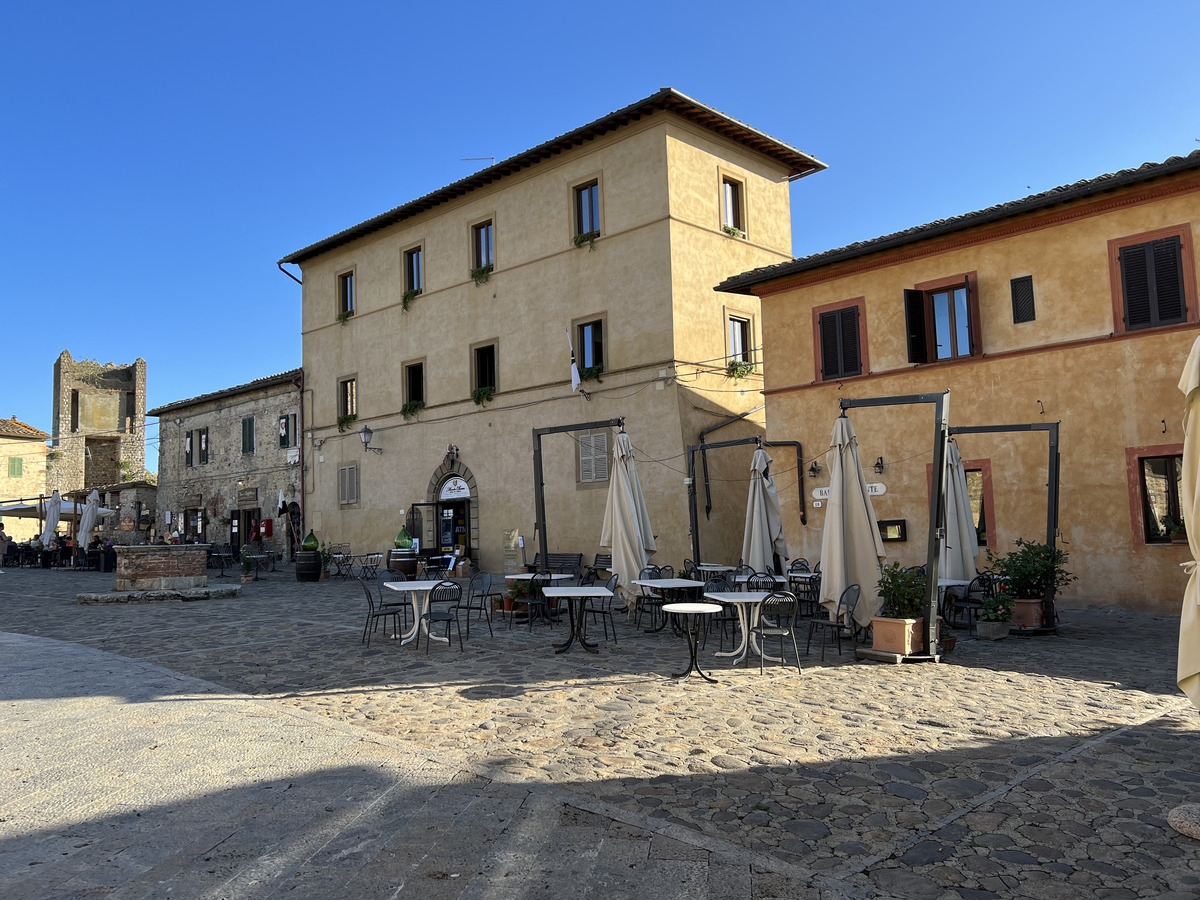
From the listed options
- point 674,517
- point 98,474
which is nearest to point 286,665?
point 674,517

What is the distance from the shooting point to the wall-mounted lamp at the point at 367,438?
24.0m

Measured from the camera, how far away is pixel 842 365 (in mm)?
15742

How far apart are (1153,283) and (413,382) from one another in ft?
57.4

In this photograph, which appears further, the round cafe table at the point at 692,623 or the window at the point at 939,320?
the window at the point at 939,320

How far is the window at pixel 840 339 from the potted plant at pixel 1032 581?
566 cm

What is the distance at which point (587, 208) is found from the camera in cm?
2025

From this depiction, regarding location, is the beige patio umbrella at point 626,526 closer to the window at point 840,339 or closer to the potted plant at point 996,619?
the potted plant at point 996,619

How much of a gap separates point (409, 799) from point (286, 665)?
15.3 ft

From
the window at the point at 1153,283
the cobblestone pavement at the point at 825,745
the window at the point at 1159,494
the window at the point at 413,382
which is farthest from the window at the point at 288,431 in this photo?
the window at the point at 1159,494

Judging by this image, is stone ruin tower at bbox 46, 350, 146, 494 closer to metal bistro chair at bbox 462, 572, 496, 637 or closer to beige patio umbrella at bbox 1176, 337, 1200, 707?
metal bistro chair at bbox 462, 572, 496, 637

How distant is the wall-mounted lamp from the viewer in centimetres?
2398

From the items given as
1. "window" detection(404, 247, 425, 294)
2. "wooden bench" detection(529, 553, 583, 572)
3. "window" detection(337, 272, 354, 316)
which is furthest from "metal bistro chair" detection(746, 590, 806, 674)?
"window" detection(337, 272, 354, 316)

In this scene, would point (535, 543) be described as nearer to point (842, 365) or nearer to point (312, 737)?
point (842, 365)

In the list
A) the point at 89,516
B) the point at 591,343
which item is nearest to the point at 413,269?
the point at 591,343
